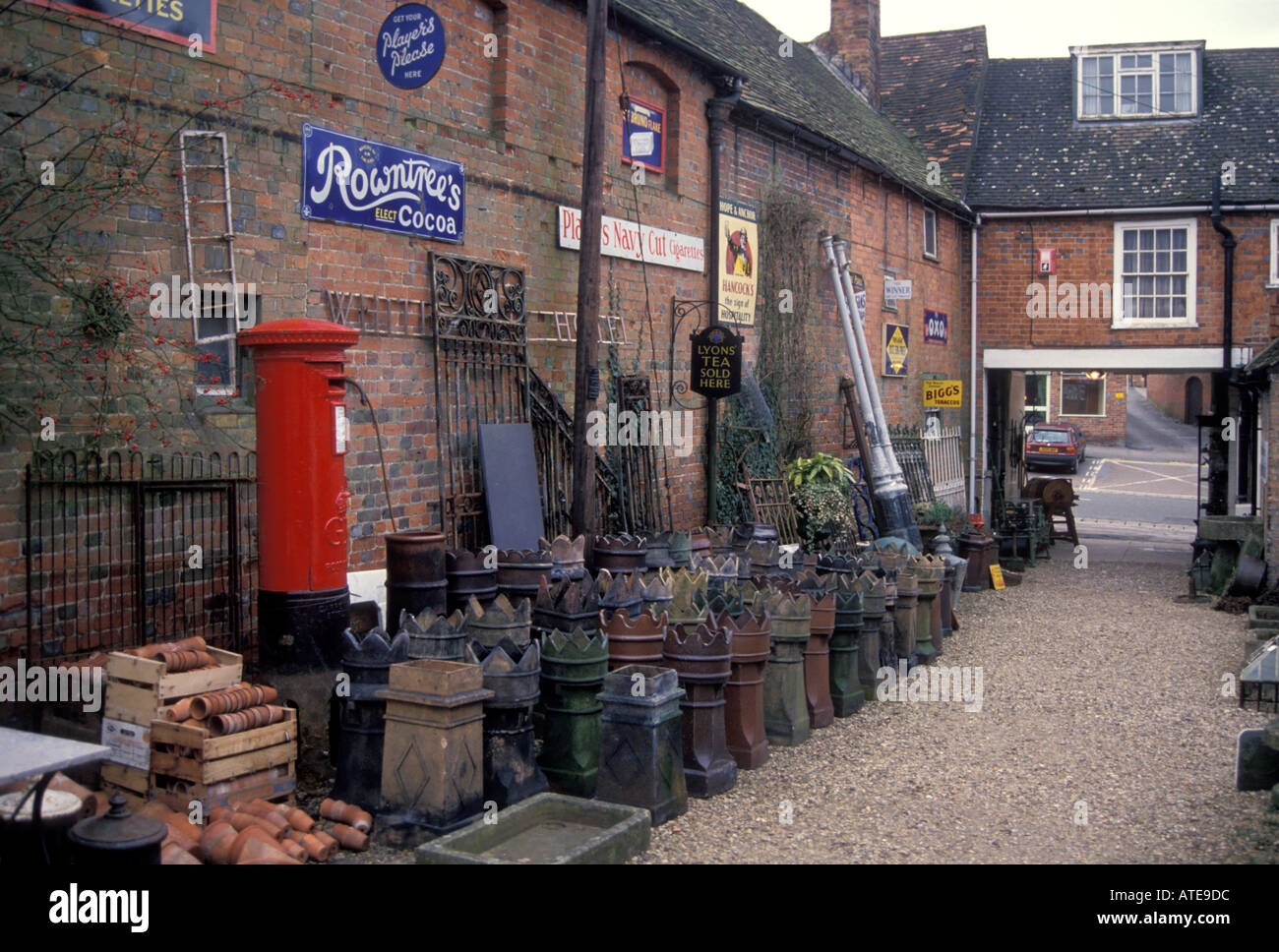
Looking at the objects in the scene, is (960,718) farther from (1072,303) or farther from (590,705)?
(1072,303)

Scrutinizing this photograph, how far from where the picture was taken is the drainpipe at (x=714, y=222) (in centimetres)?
1254

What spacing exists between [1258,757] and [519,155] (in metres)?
6.99

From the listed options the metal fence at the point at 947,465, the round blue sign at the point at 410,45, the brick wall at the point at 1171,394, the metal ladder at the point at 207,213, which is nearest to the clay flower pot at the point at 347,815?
the metal ladder at the point at 207,213

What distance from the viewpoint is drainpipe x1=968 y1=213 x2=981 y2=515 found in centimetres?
2194

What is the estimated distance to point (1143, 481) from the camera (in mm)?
36781

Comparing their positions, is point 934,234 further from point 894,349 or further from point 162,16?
point 162,16

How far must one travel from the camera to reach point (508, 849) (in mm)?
5094

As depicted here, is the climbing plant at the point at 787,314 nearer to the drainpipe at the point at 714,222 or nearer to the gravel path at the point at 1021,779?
the drainpipe at the point at 714,222

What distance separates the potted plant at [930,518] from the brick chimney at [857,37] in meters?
10.1

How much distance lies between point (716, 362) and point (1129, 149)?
46.9ft

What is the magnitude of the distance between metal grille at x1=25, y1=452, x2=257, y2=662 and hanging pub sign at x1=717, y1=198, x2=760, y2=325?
7.39 metres

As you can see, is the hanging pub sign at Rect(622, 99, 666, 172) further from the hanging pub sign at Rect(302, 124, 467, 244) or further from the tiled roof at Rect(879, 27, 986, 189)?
the tiled roof at Rect(879, 27, 986, 189)

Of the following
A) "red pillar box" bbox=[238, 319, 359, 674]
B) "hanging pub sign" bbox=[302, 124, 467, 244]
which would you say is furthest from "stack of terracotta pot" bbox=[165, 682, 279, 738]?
"hanging pub sign" bbox=[302, 124, 467, 244]

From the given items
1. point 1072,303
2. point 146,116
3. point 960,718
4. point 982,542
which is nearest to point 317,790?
point 146,116
